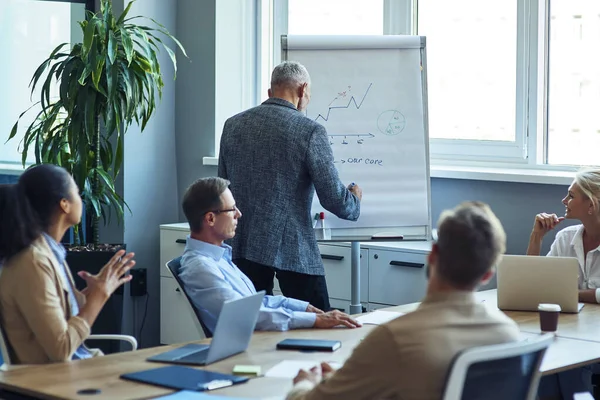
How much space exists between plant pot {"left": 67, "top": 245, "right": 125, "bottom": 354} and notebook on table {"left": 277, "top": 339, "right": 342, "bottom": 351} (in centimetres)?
222

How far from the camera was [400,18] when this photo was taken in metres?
5.35

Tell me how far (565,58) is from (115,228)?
278cm

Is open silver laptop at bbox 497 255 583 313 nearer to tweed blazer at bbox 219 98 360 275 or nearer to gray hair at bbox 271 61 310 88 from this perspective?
tweed blazer at bbox 219 98 360 275

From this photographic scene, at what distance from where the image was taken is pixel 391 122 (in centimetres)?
455

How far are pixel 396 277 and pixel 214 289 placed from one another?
1770 millimetres

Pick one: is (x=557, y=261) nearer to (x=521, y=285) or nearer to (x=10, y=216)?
(x=521, y=285)

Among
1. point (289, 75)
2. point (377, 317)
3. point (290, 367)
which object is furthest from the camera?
point (289, 75)

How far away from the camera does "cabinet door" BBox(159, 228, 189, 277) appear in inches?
221

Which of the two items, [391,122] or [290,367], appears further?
Answer: [391,122]

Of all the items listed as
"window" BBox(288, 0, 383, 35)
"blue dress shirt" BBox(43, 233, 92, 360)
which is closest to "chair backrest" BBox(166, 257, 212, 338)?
"blue dress shirt" BBox(43, 233, 92, 360)

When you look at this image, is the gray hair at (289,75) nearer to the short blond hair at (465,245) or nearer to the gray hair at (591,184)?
the gray hair at (591,184)

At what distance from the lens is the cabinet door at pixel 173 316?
559cm

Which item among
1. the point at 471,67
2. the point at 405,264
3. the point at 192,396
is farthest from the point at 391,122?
the point at 192,396

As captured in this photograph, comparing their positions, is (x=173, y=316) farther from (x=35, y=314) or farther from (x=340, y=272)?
(x=35, y=314)
